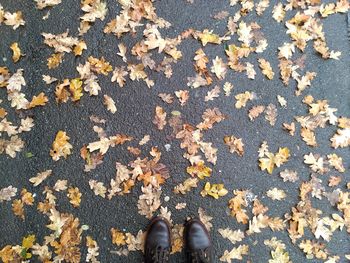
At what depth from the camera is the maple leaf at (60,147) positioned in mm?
3135

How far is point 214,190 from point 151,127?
0.77 m

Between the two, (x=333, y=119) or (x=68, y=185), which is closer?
(x=68, y=185)

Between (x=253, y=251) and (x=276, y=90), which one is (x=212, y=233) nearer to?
(x=253, y=251)

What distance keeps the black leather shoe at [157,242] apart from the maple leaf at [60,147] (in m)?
0.94

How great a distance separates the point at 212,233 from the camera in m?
3.20

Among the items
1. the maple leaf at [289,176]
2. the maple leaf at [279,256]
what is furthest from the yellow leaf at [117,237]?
the maple leaf at [289,176]

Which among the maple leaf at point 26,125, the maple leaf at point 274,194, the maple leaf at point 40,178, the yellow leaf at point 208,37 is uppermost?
the yellow leaf at point 208,37

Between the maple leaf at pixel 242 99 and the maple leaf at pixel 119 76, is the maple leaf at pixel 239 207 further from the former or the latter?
the maple leaf at pixel 119 76

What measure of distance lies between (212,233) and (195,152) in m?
0.72

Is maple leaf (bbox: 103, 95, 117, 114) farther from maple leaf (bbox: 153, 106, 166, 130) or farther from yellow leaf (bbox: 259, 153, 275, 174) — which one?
yellow leaf (bbox: 259, 153, 275, 174)

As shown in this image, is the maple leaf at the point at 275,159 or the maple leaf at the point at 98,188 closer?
the maple leaf at the point at 98,188

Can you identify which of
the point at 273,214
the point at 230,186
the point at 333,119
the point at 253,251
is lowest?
the point at 253,251

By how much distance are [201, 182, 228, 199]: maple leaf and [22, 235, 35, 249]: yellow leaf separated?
1.46 meters

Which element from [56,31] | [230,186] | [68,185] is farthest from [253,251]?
[56,31]
